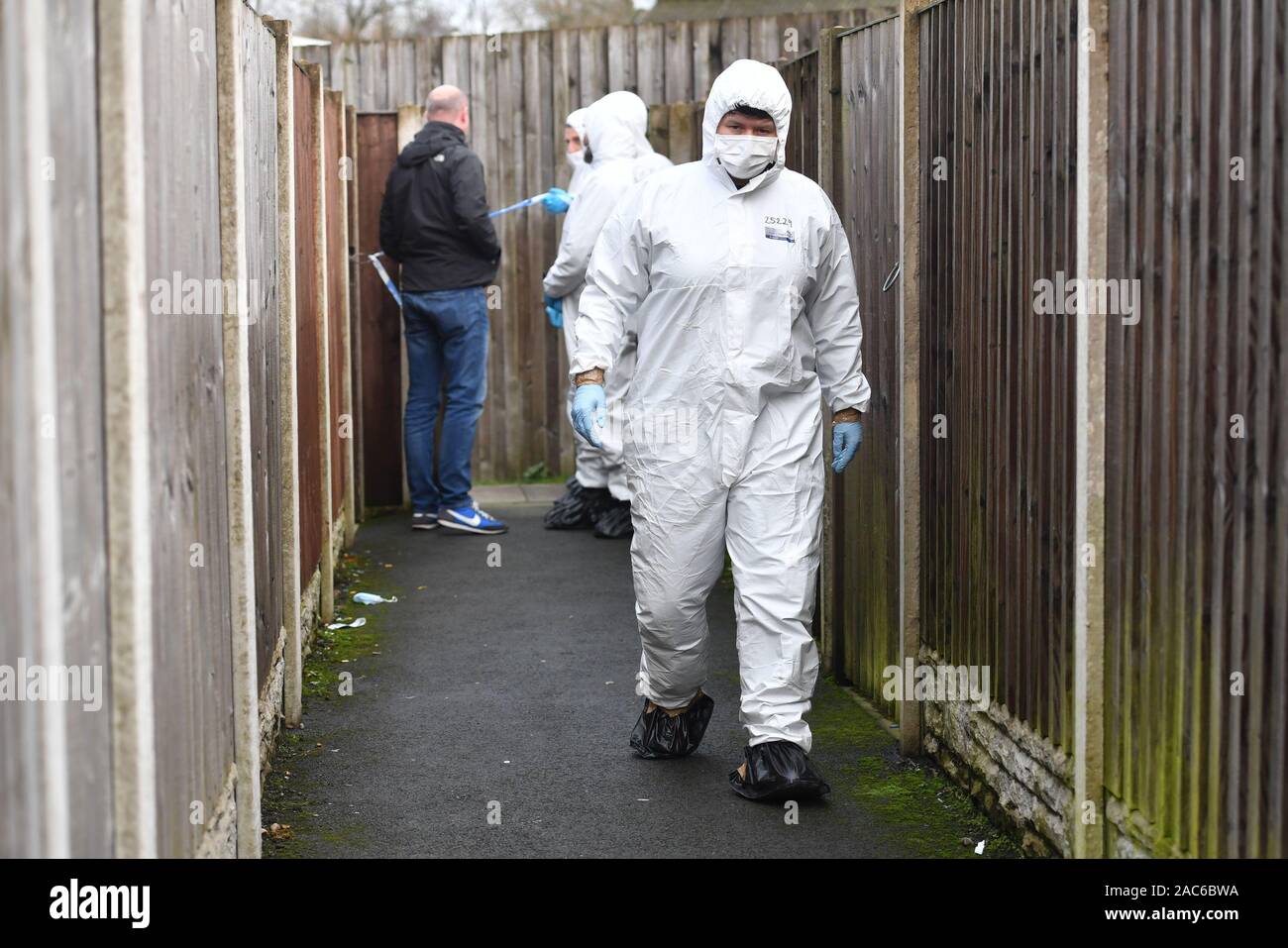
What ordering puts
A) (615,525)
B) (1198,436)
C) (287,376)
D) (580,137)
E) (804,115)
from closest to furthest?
(1198,436) → (287,376) → (804,115) → (615,525) → (580,137)

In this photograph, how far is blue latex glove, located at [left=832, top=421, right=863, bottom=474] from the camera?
523 cm

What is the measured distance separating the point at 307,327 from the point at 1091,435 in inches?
158

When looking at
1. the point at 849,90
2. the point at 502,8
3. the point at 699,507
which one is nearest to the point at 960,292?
the point at 699,507

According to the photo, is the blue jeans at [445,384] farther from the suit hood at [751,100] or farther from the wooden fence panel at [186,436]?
the wooden fence panel at [186,436]

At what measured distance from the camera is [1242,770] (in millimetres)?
3119

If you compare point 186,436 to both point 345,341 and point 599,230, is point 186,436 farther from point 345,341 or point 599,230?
point 345,341

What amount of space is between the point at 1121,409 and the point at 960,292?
4.20 ft

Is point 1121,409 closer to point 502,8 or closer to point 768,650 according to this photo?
point 768,650

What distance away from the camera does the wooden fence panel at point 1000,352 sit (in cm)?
410

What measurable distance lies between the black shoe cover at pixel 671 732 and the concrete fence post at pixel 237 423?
5.18 feet

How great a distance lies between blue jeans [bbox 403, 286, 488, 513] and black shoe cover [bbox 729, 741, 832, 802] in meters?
4.98

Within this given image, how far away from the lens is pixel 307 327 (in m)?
6.97

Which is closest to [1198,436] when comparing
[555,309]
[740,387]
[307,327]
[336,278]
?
[740,387]

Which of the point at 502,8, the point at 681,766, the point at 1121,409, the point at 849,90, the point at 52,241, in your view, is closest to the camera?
the point at 52,241
